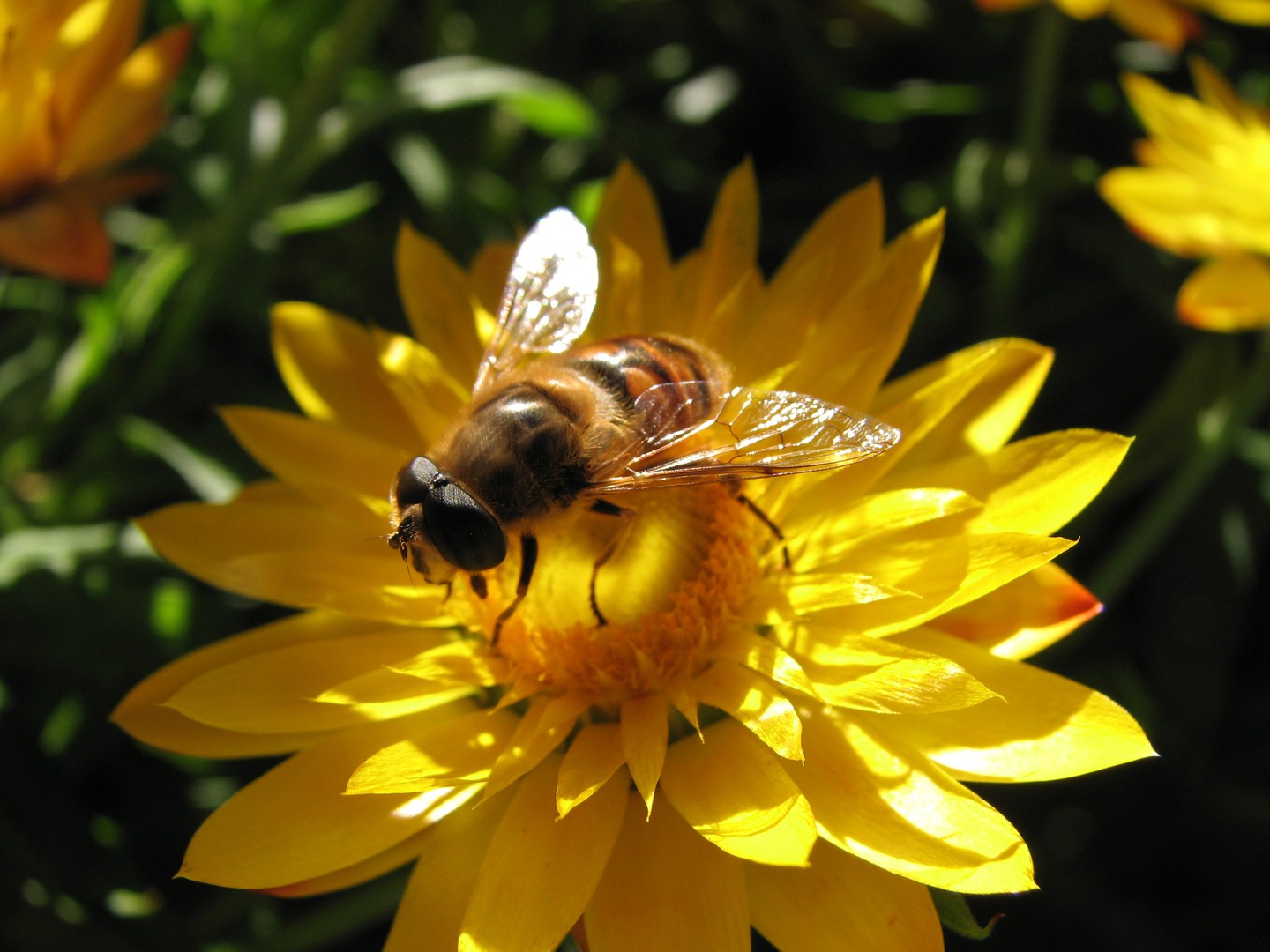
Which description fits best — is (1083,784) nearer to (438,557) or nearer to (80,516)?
(438,557)

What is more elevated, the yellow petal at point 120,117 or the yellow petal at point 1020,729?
the yellow petal at point 120,117

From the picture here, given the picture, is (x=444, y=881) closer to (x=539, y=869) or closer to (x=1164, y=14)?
(x=539, y=869)

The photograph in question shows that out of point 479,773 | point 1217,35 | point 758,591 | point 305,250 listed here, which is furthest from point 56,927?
point 1217,35

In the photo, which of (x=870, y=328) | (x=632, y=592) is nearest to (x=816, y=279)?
(x=870, y=328)

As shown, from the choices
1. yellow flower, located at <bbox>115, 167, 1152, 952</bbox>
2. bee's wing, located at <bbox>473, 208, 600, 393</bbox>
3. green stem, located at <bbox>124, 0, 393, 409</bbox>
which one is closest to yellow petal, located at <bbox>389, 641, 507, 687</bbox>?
yellow flower, located at <bbox>115, 167, 1152, 952</bbox>

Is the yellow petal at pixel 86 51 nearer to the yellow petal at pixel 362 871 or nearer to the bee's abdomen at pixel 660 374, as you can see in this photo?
the bee's abdomen at pixel 660 374

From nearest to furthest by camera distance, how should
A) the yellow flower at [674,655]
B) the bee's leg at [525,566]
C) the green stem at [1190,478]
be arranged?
the yellow flower at [674,655]
the bee's leg at [525,566]
the green stem at [1190,478]

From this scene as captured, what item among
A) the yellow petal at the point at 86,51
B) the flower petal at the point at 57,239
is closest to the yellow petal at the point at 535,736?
the flower petal at the point at 57,239
